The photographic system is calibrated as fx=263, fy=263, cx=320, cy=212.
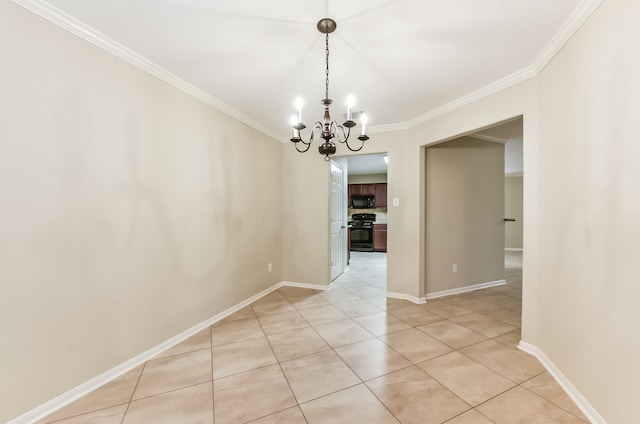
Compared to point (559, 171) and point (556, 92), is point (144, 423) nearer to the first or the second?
point (559, 171)

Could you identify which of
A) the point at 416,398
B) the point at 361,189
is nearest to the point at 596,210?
the point at 416,398

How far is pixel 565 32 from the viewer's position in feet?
5.88

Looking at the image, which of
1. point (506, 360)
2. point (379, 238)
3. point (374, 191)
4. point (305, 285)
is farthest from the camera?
point (374, 191)

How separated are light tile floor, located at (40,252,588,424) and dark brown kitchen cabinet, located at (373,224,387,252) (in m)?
4.94

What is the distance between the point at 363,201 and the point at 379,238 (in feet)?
4.33

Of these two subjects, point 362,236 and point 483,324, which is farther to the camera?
point 362,236

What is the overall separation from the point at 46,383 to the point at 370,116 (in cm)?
373

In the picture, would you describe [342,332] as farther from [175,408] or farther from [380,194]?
[380,194]

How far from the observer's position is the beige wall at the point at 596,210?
1312 mm

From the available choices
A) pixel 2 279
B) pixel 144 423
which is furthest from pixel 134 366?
pixel 2 279

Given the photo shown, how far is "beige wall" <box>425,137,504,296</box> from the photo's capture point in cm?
383

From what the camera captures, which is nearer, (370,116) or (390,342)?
(390,342)

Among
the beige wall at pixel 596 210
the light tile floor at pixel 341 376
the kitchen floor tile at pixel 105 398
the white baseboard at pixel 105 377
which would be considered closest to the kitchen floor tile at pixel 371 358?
the light tile floor at pixel 341 376

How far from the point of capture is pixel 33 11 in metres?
1.56
